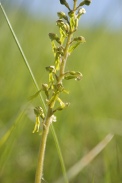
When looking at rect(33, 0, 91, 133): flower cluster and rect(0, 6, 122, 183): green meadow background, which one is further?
rect(0, 6, 122, 183): green meadow background

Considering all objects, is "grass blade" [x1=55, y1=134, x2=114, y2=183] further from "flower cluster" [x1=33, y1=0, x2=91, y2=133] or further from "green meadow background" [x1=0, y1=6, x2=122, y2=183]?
"flower cluster" [x1=33, y1=0, x2=91, y2=133]

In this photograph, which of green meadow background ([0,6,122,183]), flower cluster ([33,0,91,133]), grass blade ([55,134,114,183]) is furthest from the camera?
green meadow background ([0,6,122,183])

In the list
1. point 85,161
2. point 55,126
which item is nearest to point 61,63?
point 85,161

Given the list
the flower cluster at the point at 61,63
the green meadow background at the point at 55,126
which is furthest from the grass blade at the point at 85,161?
the flower cluster at the point at 61,63

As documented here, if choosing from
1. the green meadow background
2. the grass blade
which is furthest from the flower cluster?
the grass blade

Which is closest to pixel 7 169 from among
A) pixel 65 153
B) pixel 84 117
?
pixel 65 153

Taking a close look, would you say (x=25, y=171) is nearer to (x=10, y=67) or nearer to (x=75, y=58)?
(x=10, y=67)

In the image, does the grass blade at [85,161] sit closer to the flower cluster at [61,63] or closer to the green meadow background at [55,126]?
the green meadow background at [55,126]

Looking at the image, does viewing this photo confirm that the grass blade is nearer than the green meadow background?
Yes

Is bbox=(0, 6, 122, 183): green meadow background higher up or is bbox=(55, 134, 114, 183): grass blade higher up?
bbox=(0, 6, 122, 183): green meadow background

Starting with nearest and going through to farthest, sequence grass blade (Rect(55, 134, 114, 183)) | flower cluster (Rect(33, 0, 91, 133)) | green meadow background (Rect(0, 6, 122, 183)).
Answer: flower cluster (Rect(33, 0, 91, 133))
grass blade (Rect(55, 134, 114, 183))
green meadow background (Rect(0, 6, 122, 183))

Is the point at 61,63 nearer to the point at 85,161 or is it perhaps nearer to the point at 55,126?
the point at 85,161
